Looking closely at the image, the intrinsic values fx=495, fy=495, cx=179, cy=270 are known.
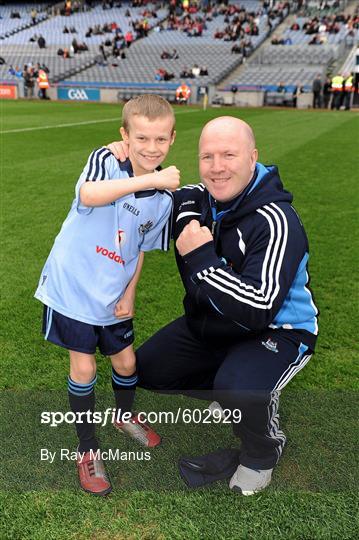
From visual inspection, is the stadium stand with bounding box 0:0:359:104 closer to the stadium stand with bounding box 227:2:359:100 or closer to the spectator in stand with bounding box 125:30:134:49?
the stadium stand with bounding box 227:2:359:100

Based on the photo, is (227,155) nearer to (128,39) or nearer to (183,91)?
(183,91)

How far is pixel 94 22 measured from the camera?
4441cm

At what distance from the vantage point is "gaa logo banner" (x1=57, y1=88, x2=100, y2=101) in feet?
99.9

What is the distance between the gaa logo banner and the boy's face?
1199 inches

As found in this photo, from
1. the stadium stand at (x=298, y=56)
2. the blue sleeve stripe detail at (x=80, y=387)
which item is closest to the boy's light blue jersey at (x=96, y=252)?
the blue sleeve stripe detail at (x=80, y=387)

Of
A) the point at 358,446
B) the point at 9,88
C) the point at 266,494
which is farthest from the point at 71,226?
the point at 9,88

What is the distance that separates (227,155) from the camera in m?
2.04

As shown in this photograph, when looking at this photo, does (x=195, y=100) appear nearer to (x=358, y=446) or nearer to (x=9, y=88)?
(x=9, y=88)

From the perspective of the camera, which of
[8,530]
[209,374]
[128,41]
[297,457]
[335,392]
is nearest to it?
[8,530]

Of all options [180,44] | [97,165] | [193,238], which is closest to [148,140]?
[97,165]

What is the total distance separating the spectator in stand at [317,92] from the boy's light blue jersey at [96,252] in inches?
1114

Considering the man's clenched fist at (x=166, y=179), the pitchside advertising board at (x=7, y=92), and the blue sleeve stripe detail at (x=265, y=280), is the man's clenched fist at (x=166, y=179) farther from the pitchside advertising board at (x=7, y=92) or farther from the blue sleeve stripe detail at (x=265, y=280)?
the pitchside advertising board at (x=7, y=92)

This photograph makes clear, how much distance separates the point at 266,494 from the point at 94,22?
160ft

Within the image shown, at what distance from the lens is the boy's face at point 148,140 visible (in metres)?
2.04
